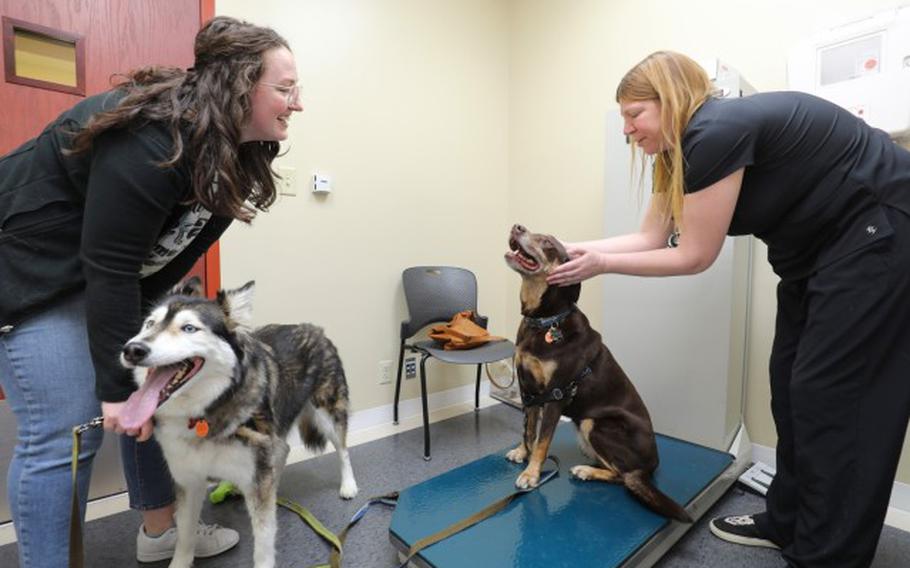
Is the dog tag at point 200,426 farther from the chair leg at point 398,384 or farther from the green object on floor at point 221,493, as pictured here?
the chair leg at point 398,384

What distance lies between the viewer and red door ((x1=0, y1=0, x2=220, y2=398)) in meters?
1.78

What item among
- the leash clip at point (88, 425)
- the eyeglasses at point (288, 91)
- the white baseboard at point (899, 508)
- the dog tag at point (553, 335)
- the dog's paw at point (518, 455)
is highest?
the eyeglasses at point (288, 91)

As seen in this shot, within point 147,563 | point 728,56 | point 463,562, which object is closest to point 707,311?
point 728,56

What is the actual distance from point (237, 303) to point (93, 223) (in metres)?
0.43

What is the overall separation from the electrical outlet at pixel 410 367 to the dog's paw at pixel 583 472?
143 cm

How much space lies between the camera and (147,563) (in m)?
1.59

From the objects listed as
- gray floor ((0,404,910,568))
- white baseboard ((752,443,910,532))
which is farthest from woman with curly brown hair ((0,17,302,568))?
white baseboard ((752,443,910,532))

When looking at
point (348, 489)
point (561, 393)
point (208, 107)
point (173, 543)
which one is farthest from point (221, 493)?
point (208, 107)

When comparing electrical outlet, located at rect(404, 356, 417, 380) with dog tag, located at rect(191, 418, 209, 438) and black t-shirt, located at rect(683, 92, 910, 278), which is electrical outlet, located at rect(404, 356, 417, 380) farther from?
black t-shirt, located at rect(683, 92, 910, 278)

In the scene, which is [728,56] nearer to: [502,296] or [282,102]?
[502,296]

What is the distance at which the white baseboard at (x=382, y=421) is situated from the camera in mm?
1948

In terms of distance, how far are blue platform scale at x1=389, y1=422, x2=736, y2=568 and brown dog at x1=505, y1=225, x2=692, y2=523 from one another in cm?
10

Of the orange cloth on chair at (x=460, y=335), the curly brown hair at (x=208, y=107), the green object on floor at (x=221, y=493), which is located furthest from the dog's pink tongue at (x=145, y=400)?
the orange cloth on chair at (x=460, y=335)

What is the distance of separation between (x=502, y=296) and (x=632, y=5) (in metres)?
2.14
